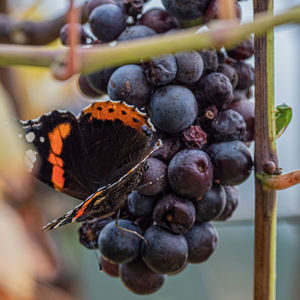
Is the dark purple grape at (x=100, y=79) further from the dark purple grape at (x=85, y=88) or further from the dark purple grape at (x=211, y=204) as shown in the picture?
the dark purple grape at (x=211, y=204)

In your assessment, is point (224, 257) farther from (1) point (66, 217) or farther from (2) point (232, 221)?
(1) point (66, 217)

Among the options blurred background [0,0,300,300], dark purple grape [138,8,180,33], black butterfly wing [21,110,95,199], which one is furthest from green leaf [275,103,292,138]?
blurred background [0,0,300,300]

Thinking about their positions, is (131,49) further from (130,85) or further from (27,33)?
(27,33)

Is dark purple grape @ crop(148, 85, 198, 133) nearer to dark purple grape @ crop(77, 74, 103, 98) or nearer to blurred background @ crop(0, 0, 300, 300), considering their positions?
dark purple grape @ crop(77, 74, 103, 98)

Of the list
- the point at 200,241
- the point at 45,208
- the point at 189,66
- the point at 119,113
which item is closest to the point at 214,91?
the point at 189,66

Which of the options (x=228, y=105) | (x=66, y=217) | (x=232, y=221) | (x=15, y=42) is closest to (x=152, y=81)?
(x=228, y=105)
